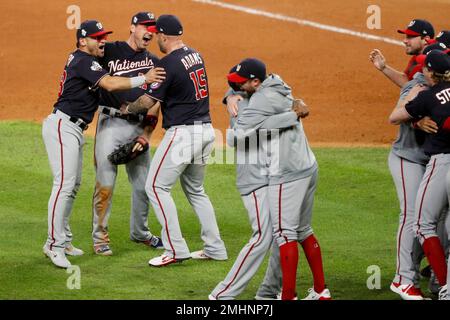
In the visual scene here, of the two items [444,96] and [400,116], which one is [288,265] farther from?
[444,96]

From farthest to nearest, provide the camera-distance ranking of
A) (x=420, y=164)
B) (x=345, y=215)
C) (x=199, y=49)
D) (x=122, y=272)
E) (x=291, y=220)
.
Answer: (x=199, y=49), (x=345, y=215), (x=122, y=272), (x=420, y=164), (x=291, y=220)

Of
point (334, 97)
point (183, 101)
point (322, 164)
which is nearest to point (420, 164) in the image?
point (183, 101)

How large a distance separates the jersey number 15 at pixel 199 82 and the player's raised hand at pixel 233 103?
2.65 feet

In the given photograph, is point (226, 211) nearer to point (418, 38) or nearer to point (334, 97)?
point (418, 38)

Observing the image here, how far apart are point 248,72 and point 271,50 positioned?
28.4 ft

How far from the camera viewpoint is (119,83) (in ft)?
26.5

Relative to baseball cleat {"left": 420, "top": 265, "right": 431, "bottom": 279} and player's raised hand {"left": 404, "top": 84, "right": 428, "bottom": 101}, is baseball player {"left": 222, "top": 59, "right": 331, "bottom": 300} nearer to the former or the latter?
player's raised hand {"left": 404, "top": 84, "right": 428, "bottom": 101}

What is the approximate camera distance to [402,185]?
291 inches

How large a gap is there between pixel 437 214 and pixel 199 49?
8780mm

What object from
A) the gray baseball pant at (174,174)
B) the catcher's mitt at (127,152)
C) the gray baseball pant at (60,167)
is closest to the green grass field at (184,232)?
the gray baseball pant at (174,174)

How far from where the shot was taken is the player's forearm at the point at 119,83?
805 centimetres

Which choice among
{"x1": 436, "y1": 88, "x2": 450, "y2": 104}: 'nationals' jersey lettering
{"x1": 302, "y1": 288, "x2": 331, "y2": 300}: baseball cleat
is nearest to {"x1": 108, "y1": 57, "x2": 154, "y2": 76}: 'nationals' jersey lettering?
{"x1": 302, "y1": 288, "x2": 331, "y2": 300}: baseball cleat

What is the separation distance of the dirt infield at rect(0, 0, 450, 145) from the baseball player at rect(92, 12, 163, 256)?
3.96 metres

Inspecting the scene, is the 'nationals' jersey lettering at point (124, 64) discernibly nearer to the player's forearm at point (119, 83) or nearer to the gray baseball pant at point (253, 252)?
the player's forearm at point (119, 83)
